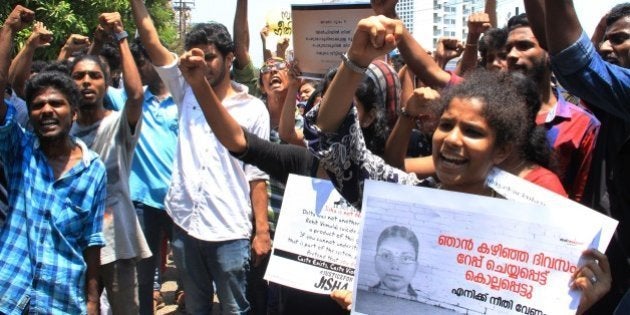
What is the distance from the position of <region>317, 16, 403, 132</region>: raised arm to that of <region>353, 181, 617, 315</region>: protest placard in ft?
0.72

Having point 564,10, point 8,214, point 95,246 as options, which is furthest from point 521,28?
point 8,214

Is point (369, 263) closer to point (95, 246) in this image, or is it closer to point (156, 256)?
point (95, 246)

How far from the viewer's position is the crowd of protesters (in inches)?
65.0

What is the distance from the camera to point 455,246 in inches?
60.0

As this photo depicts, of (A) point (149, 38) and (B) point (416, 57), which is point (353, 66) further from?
(A) point (149, 38)

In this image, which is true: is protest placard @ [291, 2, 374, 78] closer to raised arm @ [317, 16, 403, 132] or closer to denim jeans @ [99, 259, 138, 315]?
raised arm @ [317, 16, 403, 132]

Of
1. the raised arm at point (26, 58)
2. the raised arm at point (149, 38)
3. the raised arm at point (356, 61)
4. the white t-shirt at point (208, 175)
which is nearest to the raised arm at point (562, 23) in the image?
the raised arm at point (356, 61)

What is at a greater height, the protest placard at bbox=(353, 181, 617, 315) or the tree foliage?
the tree foliage

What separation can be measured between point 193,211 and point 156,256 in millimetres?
802

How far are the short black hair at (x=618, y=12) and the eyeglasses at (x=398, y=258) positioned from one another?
5.48 ft

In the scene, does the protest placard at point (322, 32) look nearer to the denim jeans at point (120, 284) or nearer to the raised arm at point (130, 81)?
the raised arm at point (130, 81)

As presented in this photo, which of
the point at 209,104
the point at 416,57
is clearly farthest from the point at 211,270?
the point at 416,57

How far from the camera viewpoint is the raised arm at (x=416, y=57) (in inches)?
93.6

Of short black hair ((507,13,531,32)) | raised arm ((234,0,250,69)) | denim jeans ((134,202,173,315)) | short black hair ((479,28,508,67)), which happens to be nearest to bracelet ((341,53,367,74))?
short black hair ((507,13,531,32))
